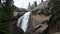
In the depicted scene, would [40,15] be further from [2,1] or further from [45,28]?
[2,1]

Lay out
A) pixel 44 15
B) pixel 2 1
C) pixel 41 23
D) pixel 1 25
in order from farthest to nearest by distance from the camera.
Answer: pixel 44 15 → pixel 41 23 → pixel 2 1 → pixel 1 25

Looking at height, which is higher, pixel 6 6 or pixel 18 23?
pixel 6 6

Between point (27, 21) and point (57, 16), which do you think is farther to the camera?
point (27, 21)

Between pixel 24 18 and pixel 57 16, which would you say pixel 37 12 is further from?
pixel 57 16

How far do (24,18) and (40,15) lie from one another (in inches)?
191

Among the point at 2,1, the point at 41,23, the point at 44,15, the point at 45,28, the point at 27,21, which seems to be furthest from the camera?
the point at 27,21

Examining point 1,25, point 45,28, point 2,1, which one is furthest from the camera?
point 45,28

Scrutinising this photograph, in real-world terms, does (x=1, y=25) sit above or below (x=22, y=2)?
above

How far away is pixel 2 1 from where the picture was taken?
24.8m

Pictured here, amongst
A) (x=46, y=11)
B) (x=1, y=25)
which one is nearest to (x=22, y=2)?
(x=46, y=11)

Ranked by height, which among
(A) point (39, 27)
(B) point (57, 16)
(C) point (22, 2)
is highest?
(B) point (57, 16)

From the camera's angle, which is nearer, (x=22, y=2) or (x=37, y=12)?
(x=37, y=12)

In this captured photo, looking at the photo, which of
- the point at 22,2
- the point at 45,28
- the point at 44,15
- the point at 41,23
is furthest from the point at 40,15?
the point at 22,2

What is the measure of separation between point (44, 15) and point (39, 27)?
3.97 metres
